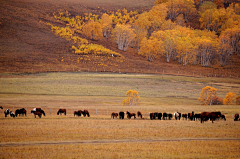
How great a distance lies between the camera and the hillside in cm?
8956

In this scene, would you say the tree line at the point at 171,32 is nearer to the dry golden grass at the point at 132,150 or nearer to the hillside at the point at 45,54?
the hillside at the point at 45,54

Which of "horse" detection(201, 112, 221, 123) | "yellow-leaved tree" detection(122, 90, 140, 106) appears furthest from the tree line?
"horse" detection(201, 112, 221, 123)

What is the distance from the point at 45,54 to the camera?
322 feet

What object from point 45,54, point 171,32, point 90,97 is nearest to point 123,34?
point 171,32

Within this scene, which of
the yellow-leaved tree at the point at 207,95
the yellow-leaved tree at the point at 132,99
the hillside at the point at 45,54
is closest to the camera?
the yellow-leaved tree at the point at 132,99

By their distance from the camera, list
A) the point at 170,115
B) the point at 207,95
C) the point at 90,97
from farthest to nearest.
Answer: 1. the point at 207,95
2. the point at 90,97
3. the point at 170,115

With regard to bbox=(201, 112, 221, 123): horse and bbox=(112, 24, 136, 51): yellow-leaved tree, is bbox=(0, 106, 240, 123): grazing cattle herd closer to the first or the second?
bbox=(201, 112, 221, 123): horse

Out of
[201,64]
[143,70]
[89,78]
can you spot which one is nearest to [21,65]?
[89,78]

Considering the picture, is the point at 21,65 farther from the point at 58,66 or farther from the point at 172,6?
the point at 172,6

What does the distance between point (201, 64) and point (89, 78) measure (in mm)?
57335

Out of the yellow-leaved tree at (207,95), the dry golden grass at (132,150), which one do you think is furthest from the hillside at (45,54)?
the dry golden grass at (132,150)

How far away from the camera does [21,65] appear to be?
85.6 metres

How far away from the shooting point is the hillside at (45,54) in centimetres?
8956

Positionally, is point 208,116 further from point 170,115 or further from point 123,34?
point 123,34
